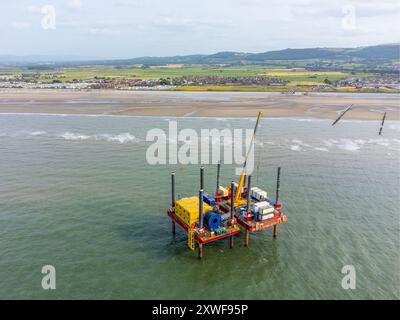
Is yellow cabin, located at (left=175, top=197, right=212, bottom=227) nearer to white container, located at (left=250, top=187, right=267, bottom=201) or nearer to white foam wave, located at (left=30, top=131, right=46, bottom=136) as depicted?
white container, located at (left=250, top=187, right=267, bottom=201)

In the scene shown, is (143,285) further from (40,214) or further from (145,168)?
(145,168)

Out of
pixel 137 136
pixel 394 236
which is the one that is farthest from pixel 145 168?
pixel 394 236

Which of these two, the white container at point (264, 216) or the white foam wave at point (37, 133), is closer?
the white container at point (264, 216)

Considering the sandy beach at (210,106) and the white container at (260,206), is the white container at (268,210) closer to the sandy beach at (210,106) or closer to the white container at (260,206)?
the white container at (260,206)

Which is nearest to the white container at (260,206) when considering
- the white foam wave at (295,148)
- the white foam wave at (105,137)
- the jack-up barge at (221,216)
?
the jack-up barge at (221,216)

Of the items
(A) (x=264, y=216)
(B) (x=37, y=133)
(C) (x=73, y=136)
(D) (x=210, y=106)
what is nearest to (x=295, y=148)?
(A) (x=264, y=216)

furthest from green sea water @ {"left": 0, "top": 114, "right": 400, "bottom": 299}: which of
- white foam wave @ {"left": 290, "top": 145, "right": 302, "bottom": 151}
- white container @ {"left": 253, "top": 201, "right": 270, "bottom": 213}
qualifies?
white container @ {"left": 253, "top": 201, "right": 270, "bottom": 213}

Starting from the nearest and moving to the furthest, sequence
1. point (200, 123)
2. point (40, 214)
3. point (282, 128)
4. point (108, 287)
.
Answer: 1. point (108, 287)
2. point (40, 214)
3. point (282, 128)
4. point (200, 123)

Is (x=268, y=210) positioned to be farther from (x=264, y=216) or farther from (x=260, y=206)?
(x=260, y=206)
